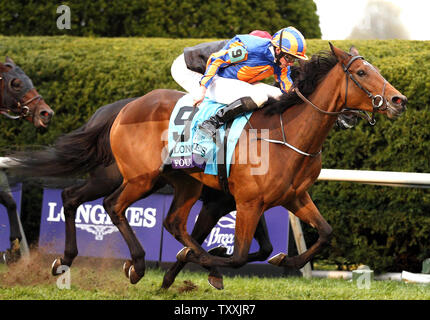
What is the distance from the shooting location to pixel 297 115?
477 cm

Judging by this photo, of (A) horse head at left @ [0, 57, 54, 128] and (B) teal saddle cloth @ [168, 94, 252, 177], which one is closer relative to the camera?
(B) teal saddle cloth @ [168, 94, 252, 177]

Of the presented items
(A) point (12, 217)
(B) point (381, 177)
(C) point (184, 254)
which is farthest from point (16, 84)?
(B) point (381, 177)

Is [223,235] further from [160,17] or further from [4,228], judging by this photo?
[160,17]

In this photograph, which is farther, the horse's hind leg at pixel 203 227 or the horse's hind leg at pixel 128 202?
the horse's hind leg at pixel 203 227

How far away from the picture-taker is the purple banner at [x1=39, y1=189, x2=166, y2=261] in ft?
22.0

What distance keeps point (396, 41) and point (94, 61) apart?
10.6 ft

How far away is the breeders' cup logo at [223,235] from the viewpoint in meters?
6.63

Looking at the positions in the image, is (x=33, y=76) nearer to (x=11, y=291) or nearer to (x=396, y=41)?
(x=11, y=291)

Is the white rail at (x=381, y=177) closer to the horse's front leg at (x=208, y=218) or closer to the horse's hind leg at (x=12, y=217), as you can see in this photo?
the horse's front leg at (x=208, y=218)

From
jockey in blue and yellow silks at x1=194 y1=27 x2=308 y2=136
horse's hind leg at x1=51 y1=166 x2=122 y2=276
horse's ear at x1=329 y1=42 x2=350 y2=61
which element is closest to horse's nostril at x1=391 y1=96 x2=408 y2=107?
horse's ear at x1=329 y1=42 x2=350 y2=61

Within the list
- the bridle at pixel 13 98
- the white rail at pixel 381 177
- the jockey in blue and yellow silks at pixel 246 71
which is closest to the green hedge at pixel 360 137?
the white rail at pixel 381 177

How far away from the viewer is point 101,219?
6805mm

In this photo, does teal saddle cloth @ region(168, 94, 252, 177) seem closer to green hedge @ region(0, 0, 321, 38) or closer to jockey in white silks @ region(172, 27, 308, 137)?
jockey in white silks @ region(172, 27, 308, 137)

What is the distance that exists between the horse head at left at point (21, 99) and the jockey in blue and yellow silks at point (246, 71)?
2.03 m
